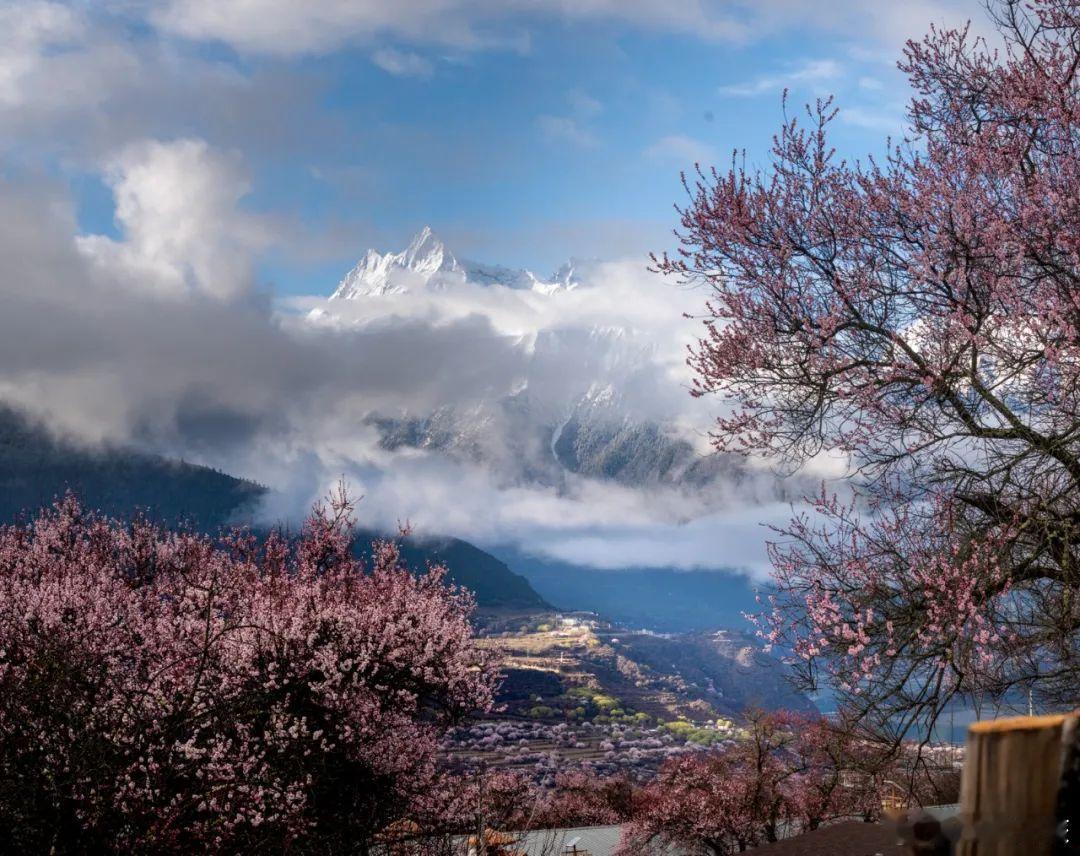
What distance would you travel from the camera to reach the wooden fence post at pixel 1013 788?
2.24 m

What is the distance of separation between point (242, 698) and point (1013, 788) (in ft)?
31.8

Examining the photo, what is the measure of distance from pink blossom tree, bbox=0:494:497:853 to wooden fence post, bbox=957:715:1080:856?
17.9 ft

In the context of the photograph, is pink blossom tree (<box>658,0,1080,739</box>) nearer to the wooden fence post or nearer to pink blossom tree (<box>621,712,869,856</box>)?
the wooden fence post

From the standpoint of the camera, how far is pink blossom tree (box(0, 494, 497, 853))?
899cm

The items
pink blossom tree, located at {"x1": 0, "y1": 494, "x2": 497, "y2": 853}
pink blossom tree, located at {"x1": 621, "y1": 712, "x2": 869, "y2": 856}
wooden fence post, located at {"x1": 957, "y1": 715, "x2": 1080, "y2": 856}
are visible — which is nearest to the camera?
wooden fence post, located at {"x1": 957, "y1": 715, "x2": 1080, "y2": 856}

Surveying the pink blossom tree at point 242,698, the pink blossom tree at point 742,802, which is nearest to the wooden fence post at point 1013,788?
the pink blossom tree at point 242,698

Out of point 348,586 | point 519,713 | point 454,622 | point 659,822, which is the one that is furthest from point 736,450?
point 519,713

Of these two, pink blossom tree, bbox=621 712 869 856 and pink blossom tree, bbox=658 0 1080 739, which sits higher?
pink blossom tree, bbox=658 0 1080 739

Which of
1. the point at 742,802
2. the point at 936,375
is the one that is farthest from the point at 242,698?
the point at 742,802

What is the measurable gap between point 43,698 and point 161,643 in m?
13.9

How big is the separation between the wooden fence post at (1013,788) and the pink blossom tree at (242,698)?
5442 millimetres

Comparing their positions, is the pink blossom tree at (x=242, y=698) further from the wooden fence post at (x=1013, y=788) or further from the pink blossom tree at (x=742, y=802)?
the pink blossom tree at (x=742, y=802)

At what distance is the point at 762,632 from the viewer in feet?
35.8

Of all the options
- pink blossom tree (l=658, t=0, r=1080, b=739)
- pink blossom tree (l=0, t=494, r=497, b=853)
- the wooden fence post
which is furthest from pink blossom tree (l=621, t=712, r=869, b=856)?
the wooden fence post
